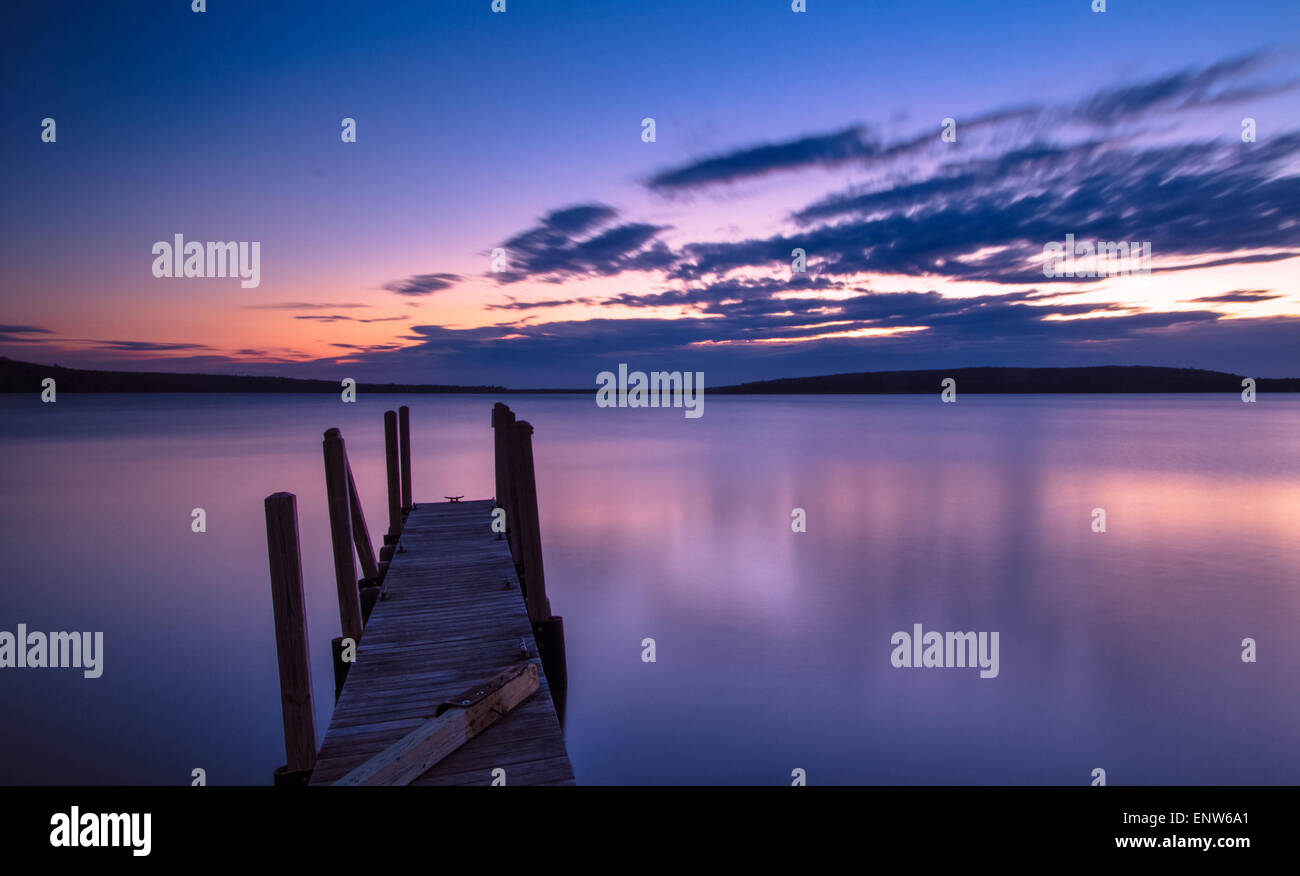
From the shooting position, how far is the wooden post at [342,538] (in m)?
7.50

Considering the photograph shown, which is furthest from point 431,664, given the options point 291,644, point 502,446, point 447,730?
point 502,446

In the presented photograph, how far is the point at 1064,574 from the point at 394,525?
568 inches

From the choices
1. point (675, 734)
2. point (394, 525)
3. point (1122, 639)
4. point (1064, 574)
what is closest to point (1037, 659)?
point (1122, 639)

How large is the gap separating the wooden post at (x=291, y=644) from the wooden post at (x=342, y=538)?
2.94m

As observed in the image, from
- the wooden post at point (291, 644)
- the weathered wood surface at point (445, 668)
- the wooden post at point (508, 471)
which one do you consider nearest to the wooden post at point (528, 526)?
the wooden post at point (508, 471)

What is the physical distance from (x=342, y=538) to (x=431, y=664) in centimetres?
260

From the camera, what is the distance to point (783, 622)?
38.7 feet

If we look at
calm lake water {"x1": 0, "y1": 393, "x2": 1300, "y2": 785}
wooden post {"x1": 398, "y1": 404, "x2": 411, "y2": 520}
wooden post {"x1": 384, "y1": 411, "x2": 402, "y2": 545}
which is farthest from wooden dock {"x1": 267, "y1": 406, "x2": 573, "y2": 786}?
wooden post {"x1": 398, "y1": 404, "x2": 411, "y2": 520}

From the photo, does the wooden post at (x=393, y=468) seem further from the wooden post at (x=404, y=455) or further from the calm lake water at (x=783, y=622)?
the calm lake water at (x=783, y=622)

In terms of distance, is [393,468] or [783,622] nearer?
[783,622]

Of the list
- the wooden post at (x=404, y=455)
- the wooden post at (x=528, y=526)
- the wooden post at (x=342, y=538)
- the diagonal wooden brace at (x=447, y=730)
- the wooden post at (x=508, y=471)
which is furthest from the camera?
the wooden post at (x=404, y=455)

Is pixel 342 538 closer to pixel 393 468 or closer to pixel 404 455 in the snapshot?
pixel 393 468

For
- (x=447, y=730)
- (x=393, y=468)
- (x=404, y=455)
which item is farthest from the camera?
(x=404, y=455)

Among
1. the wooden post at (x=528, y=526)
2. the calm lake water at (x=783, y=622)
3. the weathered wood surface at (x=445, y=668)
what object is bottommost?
the calm lake water at (x=783, y=622)
